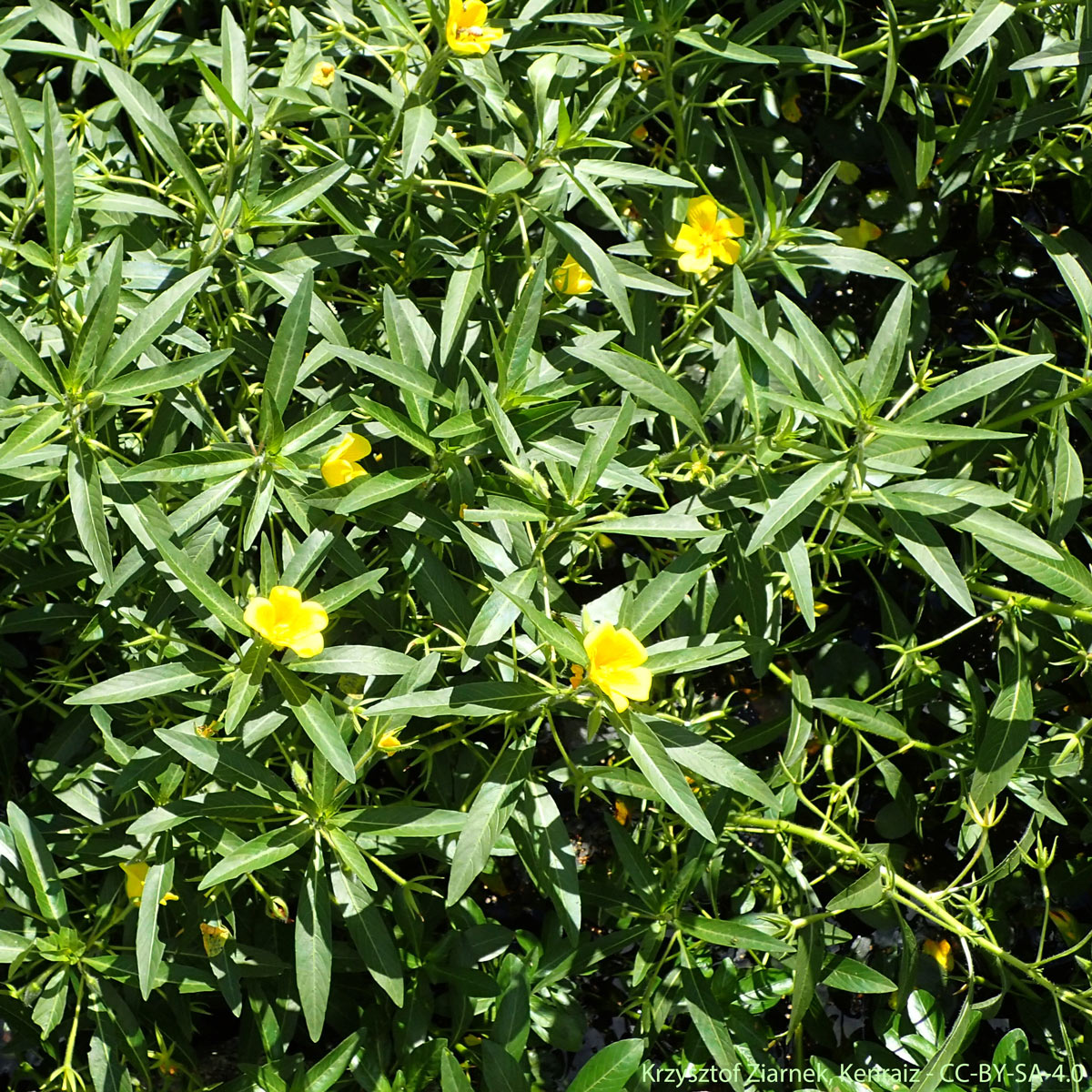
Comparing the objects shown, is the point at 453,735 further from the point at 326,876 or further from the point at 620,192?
the point at 620,192

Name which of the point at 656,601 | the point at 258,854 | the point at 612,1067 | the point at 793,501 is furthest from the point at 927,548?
the point at 258,854

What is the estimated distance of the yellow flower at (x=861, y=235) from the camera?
6.86 feet

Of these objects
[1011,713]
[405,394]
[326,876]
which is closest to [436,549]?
[405,394]

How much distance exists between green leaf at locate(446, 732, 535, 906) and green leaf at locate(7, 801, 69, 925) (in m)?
0.61

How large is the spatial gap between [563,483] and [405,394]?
242 millimetres

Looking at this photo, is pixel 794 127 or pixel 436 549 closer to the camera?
pixel 436 549

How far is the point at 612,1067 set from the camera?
4.62 ft

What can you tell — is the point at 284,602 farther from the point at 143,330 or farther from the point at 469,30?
the point at 469,30

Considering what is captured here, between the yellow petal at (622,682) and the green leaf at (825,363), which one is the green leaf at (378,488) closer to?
the yellow petal at (622,682)

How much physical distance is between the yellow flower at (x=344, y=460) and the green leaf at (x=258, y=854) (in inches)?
17.9

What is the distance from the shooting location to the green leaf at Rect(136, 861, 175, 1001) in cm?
131

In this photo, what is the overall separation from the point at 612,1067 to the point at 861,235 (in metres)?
1.62

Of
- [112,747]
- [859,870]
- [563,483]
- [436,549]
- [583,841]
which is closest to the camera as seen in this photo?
[563,483]

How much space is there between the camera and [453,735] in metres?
1.64
